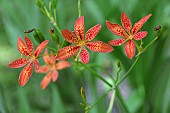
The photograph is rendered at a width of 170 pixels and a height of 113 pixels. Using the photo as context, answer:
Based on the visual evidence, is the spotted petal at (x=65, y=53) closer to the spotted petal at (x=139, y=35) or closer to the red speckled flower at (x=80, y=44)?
the red speckled flower at (x=80, y=44)

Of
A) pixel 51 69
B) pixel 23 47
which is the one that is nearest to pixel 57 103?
pixel 51 69

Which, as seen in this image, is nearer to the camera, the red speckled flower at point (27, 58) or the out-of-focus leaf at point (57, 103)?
the red speckled flower at point (27, 58)

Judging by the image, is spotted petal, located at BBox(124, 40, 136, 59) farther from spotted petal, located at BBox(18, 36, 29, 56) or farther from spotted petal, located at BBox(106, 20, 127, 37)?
spotted petal, located at BBox(18, 36, 29, 56)

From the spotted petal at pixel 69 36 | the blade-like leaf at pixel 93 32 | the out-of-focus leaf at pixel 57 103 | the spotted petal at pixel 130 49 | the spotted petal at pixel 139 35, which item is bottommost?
the out-of-focus leaf at pixel 57 103

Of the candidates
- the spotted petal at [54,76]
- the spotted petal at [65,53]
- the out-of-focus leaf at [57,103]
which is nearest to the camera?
the spotted petal at [65,53]

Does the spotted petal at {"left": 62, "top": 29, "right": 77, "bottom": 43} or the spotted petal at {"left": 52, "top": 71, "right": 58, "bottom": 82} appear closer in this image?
the spotted petal at {"left": 62, "top": 29, "right": 77, "bottom": 43}

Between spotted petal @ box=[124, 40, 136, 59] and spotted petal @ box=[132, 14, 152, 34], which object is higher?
spotted petal @ box=[132, 14, 152, 34]

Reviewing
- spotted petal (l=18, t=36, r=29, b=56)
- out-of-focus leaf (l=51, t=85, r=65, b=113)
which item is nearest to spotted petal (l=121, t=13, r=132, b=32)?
spotted petal (l=18, t=36, r=29, b=56)

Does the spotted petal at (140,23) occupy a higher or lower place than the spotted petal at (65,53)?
lower

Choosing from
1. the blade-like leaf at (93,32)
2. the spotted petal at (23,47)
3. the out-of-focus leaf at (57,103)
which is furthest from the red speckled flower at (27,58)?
the out-of-focus leaf at (57,103)
